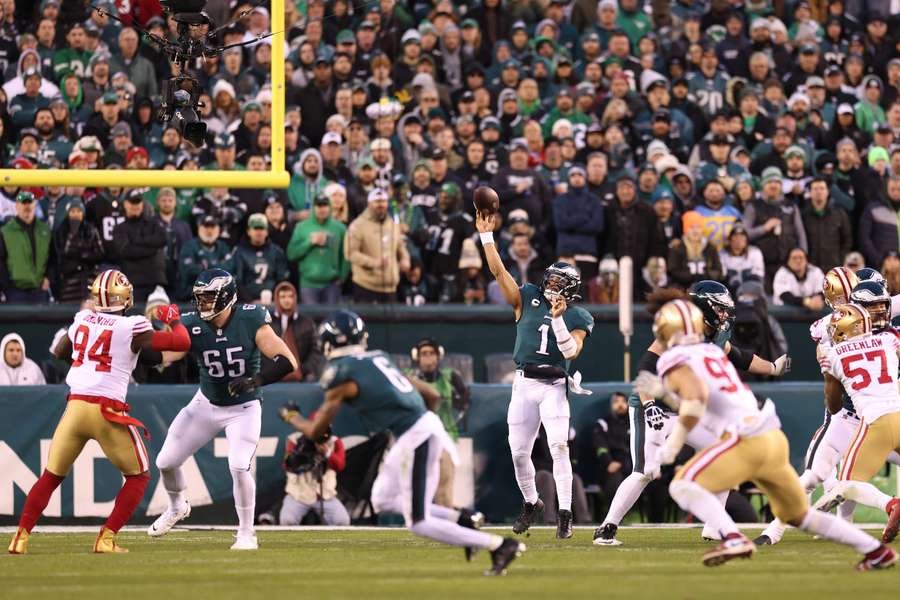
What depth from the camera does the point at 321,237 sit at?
51.8ft

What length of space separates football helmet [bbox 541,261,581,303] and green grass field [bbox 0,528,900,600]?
1.76 meters

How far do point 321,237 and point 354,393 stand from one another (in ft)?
21.9

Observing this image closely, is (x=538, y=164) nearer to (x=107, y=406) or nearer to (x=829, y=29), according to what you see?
(x=829, y=29)

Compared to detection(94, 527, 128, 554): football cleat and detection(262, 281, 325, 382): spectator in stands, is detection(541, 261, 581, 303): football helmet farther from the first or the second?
detection(262, 281, 325, 382): spectator in stands

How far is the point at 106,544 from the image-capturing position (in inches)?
433

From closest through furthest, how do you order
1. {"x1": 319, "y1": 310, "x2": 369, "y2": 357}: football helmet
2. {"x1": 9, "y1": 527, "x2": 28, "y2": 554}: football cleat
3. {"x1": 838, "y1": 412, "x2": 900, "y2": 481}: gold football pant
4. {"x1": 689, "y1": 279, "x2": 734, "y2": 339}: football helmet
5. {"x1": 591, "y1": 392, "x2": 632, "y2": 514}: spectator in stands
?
{"x1": 319, "y1": 310, "x2": 369, "y2": 357}: football helmet, {"x1": 838, "y1": 412, "x2": 900, "y2": 481}: gold football pant, {"x1": 9, "y1": 527, "x2": 28, "y2": 554}: football cleat, {"x1": 689, "y1": 279, "x2": 734, "y2": 339}: football helmet, {"x1": 591, "y1": 392, "x2": 632, "y2": 514}: spectator in stands

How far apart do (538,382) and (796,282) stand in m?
5.62

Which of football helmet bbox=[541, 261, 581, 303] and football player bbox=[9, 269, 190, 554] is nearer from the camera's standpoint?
football player bbox=[9, 269, 190, 554]

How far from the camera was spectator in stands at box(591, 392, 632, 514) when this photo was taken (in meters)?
14.2

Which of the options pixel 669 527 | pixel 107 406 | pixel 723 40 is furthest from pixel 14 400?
pixel 723 40

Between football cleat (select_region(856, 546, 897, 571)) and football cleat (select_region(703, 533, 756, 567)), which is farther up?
football cleat (select_region(703, 533, 756, 567))

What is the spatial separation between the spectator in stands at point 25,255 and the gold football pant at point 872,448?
27.1ft

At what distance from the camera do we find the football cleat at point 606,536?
37.2ft

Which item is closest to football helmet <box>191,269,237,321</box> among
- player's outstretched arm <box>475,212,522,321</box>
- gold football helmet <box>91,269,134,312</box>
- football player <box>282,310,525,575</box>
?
gold football helmet <box>91,269,134,312</box>
